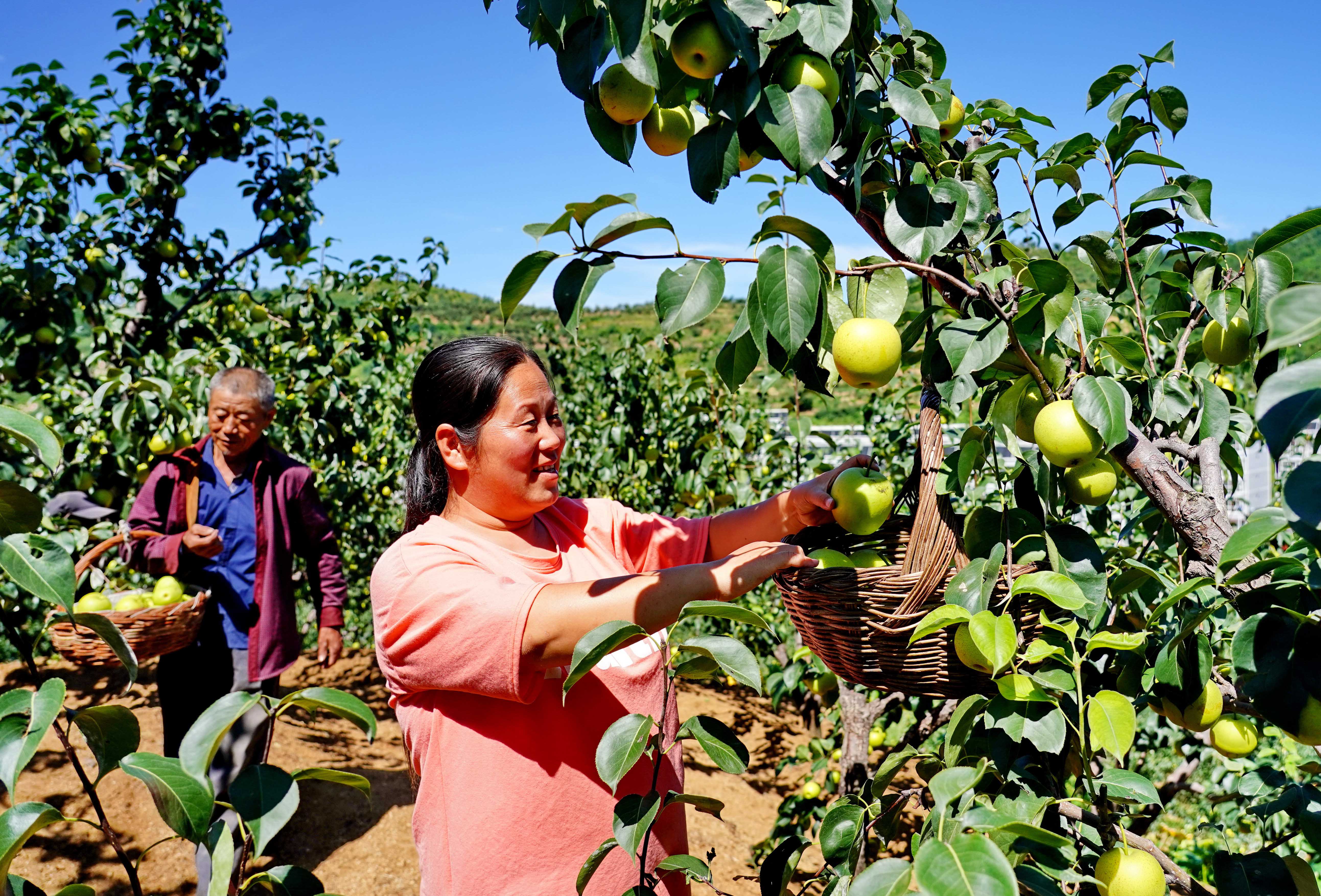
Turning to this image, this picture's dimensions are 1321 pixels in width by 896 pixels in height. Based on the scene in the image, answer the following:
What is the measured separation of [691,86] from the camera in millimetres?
902

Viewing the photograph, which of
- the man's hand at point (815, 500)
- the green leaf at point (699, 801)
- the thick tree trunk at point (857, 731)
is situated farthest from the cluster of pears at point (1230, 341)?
the thick tree trunk at point (857, 731)

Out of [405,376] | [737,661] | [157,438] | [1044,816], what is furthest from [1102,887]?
[405,376]

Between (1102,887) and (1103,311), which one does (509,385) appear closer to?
(1103,311)

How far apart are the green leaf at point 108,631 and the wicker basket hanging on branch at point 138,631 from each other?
218cm

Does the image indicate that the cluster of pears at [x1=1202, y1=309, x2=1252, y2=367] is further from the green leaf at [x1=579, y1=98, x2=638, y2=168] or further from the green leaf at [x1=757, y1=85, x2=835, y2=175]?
the green leaf at [x1=579, y1=98, x2=638, y2=168]

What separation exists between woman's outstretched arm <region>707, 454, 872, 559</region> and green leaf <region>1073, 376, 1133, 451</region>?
528 mm

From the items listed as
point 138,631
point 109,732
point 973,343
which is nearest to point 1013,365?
point 973,343

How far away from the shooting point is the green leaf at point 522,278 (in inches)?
35.4

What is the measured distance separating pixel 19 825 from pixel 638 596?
65 centimetres

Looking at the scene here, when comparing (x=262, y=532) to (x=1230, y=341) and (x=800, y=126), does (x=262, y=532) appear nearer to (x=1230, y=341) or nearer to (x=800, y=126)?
(x=800, y=126)

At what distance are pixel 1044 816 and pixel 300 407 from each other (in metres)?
4.62

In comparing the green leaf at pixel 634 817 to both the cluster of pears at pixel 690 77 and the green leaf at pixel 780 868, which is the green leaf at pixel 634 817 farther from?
the cluster of pears at pixel 690 77

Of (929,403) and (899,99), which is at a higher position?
(899,99)

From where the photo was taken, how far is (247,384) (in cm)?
304
